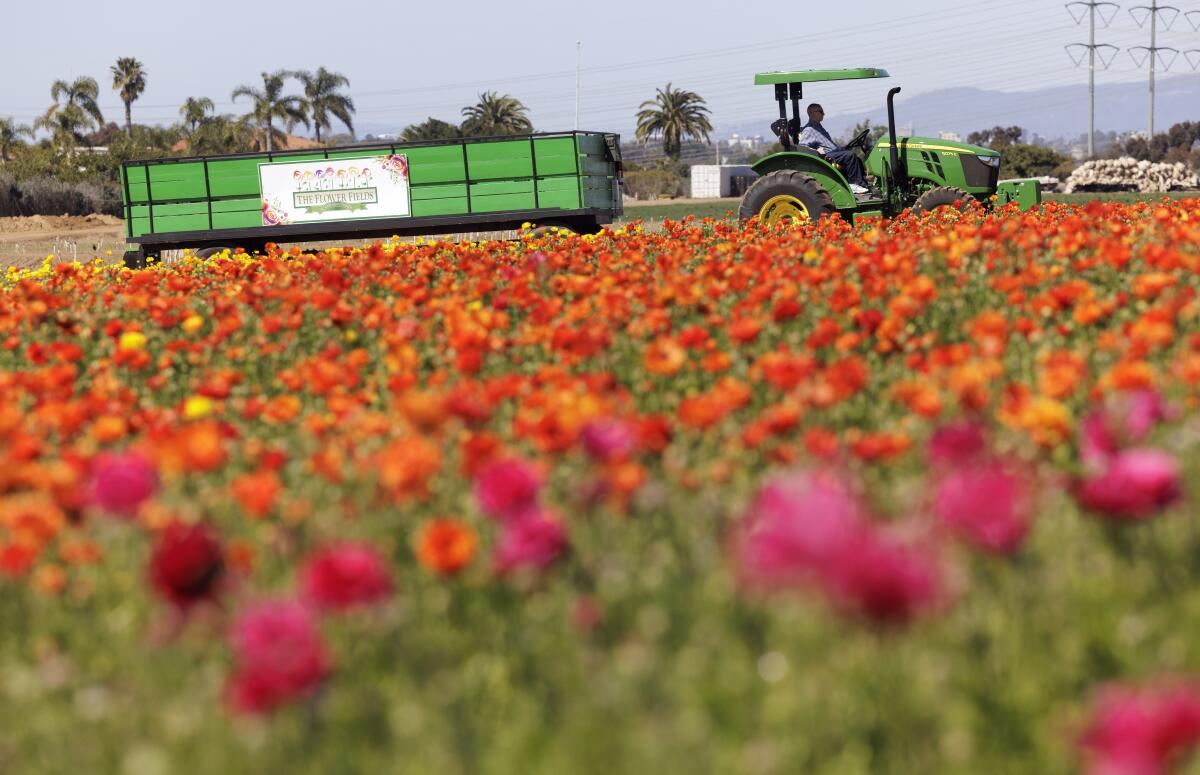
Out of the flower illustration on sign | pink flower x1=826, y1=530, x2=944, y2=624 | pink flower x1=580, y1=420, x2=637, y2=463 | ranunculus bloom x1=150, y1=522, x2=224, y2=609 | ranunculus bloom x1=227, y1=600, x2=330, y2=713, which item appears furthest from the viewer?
the flower illustration on sign

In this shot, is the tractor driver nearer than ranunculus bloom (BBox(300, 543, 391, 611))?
No

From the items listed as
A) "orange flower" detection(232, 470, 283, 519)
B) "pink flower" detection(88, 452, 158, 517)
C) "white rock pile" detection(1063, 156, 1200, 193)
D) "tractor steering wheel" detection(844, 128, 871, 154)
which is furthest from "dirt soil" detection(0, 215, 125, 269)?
"white rock pile" detection(1063, 156, 1200, 193)

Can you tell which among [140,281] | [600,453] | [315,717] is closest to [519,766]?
[315,717]

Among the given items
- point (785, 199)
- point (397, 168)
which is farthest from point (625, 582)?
point (397, 168)

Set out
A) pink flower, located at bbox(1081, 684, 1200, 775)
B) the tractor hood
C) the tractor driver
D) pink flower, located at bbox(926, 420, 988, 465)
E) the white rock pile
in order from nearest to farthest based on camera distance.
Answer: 1. pink flower, located at bbox(1081, 684, 1200, 775)
2. pink flower, located at bbox(926, 420, 988, 465)
3. the tractor driver
4. the tractor hood
5. the white rock pile

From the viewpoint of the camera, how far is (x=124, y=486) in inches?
123

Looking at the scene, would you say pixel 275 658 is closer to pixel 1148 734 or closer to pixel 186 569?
pixel 186 569

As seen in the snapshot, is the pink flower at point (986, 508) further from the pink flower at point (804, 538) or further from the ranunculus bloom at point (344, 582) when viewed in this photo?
the ranunculus bloom at point (344, 582)

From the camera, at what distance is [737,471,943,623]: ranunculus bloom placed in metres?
2.18

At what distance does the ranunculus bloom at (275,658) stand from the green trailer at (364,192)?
17110 mm

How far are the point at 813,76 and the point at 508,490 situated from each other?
1434 centimetres

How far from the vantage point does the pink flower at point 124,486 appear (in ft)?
10.3

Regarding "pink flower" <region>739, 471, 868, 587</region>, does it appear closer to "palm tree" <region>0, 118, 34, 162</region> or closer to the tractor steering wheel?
the tractor steering wheel

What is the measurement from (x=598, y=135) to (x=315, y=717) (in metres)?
18.1
